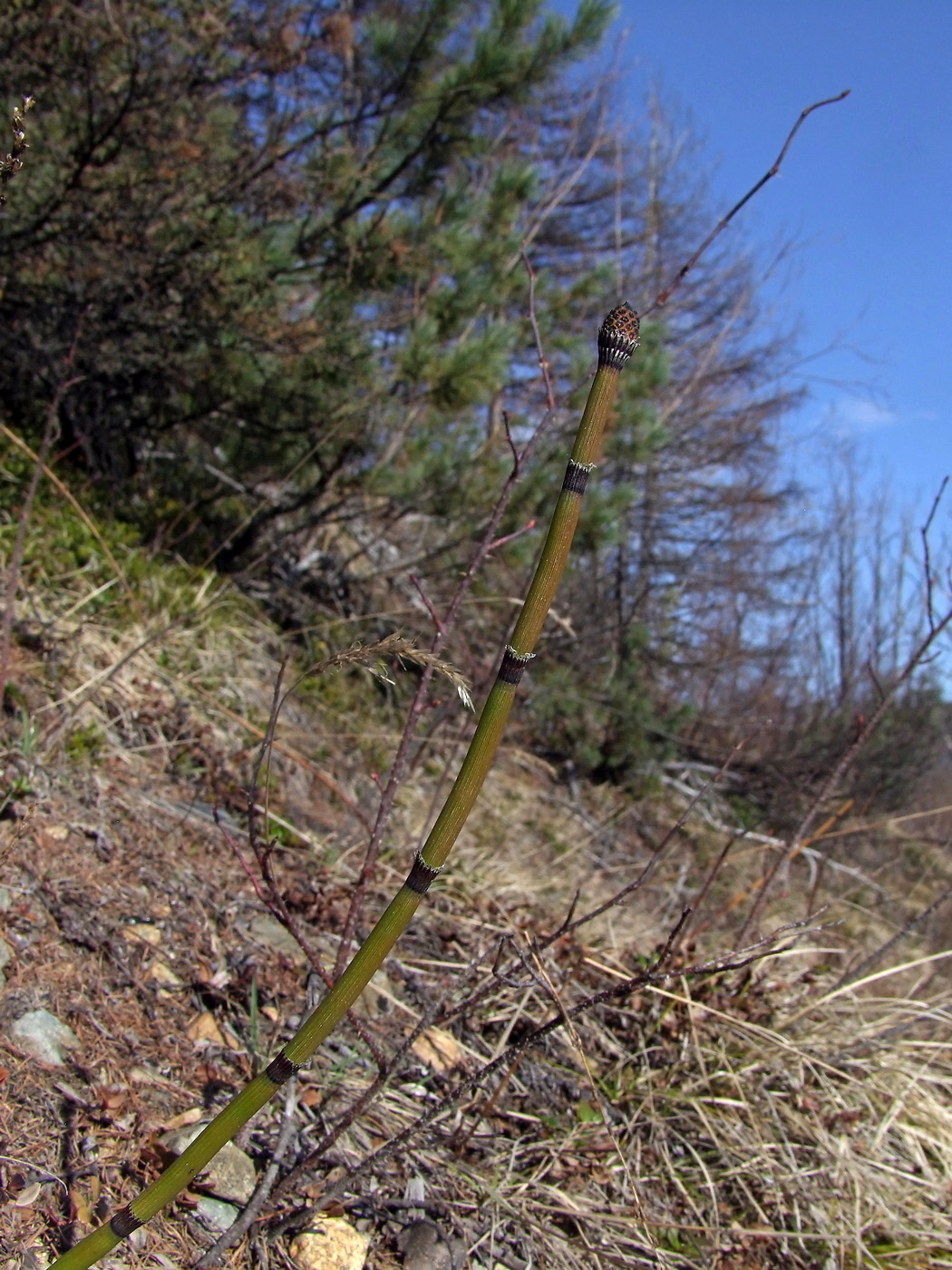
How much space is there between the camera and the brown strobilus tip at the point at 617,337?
86cm

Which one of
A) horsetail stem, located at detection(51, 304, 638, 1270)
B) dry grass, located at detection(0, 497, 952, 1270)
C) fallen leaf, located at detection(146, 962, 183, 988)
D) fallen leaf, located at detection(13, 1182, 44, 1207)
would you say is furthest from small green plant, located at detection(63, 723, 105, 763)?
horsetail stem, located at detection(51, 304, 638, 1270)

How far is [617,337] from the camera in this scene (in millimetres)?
856

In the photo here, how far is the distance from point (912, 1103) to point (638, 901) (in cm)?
180

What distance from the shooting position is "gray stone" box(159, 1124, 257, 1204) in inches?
62.9

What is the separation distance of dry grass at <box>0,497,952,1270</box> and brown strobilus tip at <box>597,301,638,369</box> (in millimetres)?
886

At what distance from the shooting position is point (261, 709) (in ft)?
12.4

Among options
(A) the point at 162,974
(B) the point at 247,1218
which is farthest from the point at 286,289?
(B) the point at 247,1218

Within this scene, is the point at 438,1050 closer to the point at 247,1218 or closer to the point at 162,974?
the point at 162,974

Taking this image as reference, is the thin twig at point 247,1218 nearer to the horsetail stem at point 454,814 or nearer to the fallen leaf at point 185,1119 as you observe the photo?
the fallen leaf at point 185,1119

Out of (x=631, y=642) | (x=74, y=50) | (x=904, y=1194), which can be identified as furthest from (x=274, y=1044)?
(x=631, y=642)

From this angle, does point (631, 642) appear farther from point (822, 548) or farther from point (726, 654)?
point (822, 548)

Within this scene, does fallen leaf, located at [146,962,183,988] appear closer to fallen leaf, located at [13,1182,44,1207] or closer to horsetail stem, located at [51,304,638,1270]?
fallen leaf, located at [13,1182,44,1207]

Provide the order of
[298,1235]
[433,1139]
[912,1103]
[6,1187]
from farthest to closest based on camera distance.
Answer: [912,1103], [433,1139], [298,1235], [6,1187]

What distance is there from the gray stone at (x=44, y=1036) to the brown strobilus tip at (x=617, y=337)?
1.65 meters
